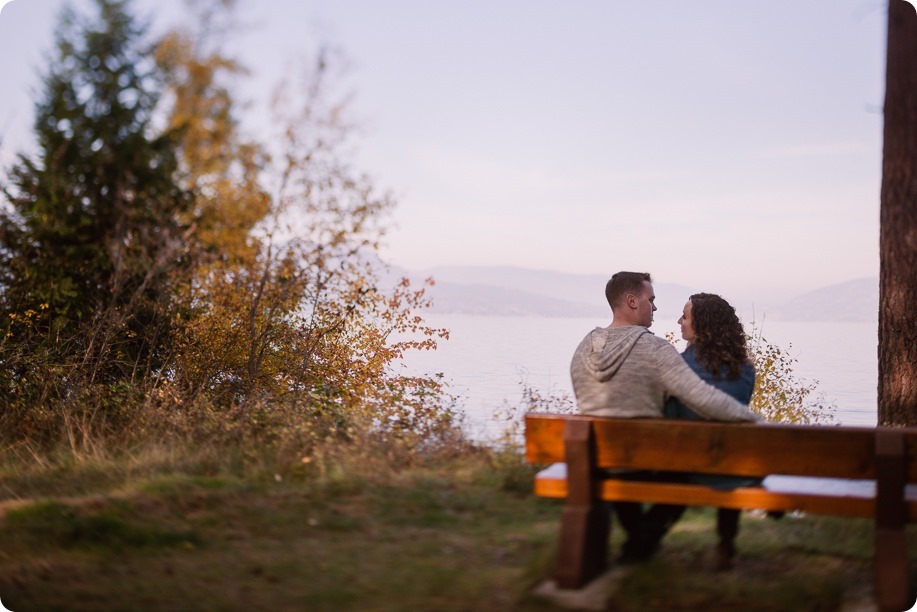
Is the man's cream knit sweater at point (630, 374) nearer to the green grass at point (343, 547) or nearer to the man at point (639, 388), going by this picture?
the man at point (639, 388)

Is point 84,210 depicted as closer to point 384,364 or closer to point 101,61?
point 101,61

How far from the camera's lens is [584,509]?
434cm

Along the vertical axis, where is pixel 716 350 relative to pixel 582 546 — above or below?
above

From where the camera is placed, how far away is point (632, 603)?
403cm

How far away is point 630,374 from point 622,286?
2.06 ft

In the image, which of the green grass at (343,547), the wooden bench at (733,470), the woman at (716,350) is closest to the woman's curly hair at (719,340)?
the woman at (716,350)

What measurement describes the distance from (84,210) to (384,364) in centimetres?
653

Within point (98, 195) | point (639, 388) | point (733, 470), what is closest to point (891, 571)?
point (733, 470)

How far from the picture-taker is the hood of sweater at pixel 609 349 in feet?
15.9

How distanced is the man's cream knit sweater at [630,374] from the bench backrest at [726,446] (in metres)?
0.37

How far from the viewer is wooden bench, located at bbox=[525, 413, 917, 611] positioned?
3963mm

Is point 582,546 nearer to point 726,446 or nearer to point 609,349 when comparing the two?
point 726,446

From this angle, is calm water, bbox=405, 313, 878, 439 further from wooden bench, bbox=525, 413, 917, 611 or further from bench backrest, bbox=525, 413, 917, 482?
wooden bench, bbox=525, 413, 917, 611

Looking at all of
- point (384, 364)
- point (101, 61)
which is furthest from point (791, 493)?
point (384, 364)
